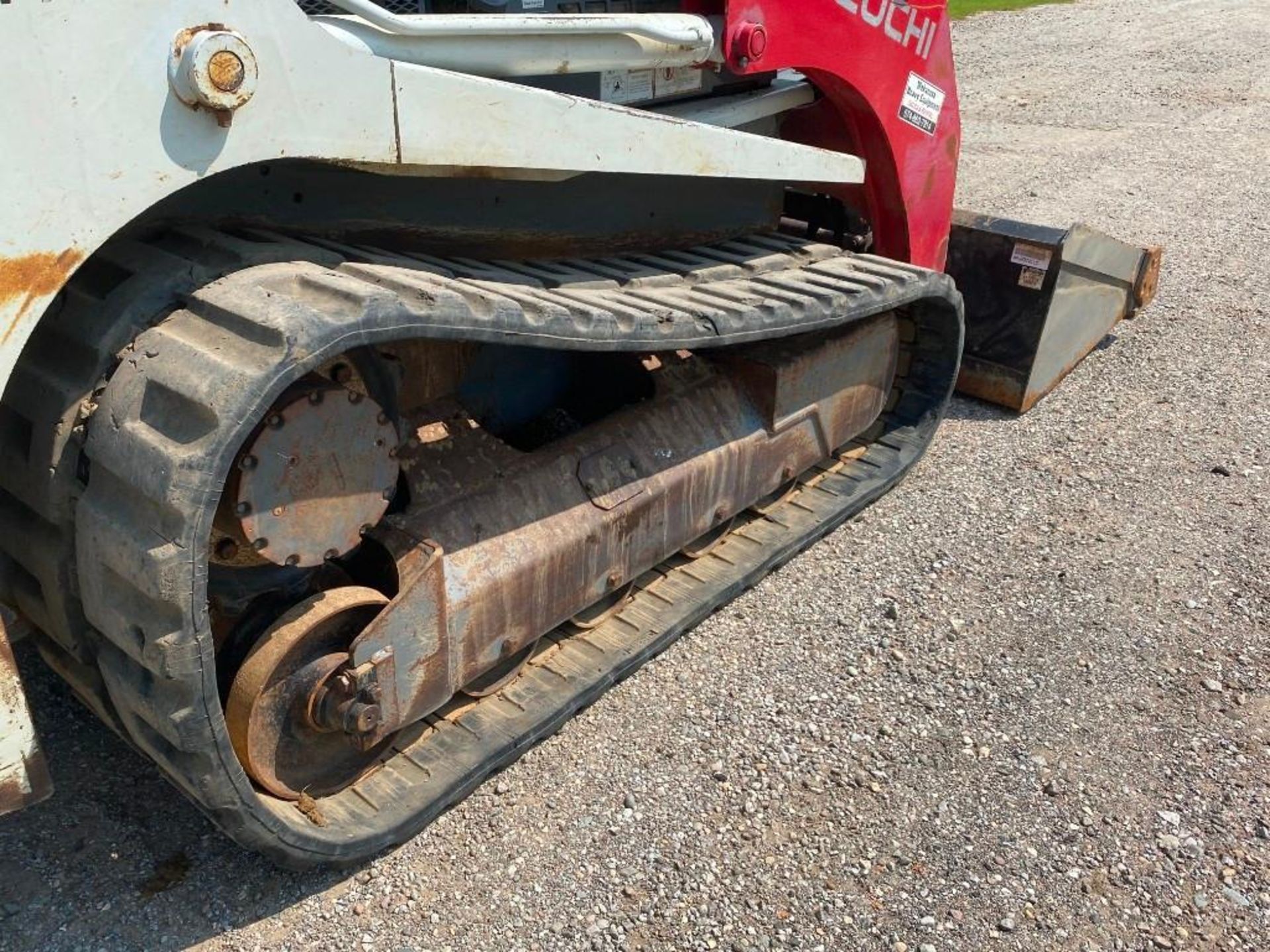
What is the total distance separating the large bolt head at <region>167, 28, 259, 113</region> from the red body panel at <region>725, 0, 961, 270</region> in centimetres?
139

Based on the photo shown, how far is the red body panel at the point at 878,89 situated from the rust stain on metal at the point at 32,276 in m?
1.69

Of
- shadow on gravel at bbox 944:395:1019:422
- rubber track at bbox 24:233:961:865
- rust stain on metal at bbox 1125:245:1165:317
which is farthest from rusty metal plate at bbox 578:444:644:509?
rust stain on metal at bbox 1125:245:1165:317

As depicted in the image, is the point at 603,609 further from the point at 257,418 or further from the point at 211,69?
the point at 211,69

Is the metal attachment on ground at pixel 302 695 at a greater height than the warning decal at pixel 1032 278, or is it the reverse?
the warning decal at pixel 1032 278

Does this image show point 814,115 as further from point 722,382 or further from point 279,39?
point 279,39

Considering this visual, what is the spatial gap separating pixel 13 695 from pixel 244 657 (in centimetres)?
50

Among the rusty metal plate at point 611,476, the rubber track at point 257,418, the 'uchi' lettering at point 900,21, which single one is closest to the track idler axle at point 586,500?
the rusty metal plate at point 611,476

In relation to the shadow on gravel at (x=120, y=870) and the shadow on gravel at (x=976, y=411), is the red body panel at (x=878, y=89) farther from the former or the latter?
the shadow on gravel at (x=120, y=870)

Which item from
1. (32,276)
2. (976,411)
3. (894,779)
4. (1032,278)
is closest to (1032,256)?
(1032,278)

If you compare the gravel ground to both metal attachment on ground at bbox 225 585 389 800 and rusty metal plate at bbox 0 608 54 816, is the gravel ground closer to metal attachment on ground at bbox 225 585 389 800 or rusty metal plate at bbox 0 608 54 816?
metal attachment on ground at bbox 225 585 389 800

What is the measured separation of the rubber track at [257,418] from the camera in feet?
5.89

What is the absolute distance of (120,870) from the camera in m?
2.32

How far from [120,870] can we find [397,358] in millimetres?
1150

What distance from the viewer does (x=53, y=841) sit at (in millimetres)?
2375
